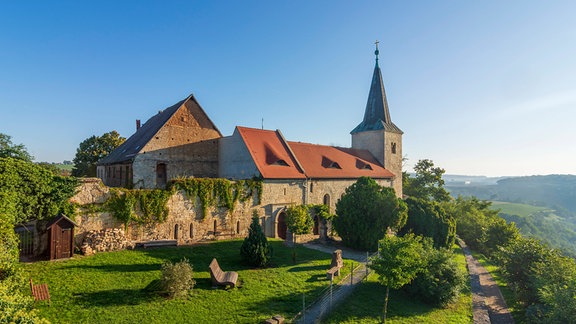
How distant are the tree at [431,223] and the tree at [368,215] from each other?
3.52 metres

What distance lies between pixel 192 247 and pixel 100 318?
8997 millimetres

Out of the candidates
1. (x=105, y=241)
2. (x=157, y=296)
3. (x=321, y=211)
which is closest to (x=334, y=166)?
(x=321, y=211)

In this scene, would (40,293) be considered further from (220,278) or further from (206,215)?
(206,215)

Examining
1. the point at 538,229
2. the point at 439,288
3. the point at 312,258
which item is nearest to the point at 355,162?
the point at 312,258

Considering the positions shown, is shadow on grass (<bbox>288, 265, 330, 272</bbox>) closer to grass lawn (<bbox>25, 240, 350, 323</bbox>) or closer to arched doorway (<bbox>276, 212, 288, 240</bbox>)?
grass lawn (<bbox>25, 240, 350, 323</bbox>)

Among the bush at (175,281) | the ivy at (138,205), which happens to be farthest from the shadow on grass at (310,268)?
the ivy at (138,205)

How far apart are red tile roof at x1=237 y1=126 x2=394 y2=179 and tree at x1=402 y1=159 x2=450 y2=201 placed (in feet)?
47.4

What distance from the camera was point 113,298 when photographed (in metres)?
11.2

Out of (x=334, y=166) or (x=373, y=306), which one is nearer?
(x=373, y=306)

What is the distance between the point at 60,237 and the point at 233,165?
1552cm

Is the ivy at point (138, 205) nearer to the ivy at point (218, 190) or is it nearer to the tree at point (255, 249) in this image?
the ivy at point (218, 190)

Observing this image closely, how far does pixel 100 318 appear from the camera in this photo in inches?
387

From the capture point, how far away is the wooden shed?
14695 millimetres

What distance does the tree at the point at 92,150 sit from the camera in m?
39.4
